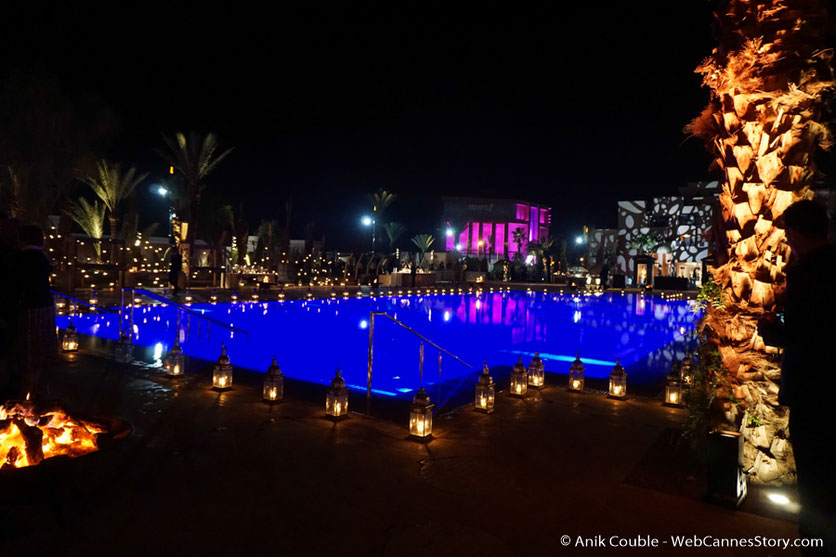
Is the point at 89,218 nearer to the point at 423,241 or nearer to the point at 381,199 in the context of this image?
the point at 381,199

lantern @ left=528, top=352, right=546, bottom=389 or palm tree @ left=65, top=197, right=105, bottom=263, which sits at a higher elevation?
palm tree @ left=65, top=197, right=105, bottom=263

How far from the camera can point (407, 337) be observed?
14547mm

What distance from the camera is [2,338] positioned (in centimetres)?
469

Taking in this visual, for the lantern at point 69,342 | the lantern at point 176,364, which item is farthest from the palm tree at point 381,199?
the lantern at point 176,364

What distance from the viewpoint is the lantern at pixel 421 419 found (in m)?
5.39

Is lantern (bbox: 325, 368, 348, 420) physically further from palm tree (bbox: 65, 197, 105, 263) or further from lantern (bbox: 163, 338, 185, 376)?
palm tree (bbox: 65, 197, 105, 263)

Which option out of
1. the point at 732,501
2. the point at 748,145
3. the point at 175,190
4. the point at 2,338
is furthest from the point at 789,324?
the point at 175,190

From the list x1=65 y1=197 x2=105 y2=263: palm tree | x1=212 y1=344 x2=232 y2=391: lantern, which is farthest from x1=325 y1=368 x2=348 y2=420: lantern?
x1=65 y1=197 x2=105 y2=263: palm tree

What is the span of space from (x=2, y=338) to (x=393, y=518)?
149 inches

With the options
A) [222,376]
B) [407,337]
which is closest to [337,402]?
[222,376]

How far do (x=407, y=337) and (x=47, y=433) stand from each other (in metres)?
11.2

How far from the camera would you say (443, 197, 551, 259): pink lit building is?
8000 cm

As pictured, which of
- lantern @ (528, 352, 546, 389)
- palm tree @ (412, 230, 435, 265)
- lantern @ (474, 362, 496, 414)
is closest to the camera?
lantern @ (474, 362, 496, 414)

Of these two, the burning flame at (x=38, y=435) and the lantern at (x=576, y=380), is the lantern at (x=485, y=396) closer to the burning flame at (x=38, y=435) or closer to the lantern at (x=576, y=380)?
the lantern at (x=576, y=380)
